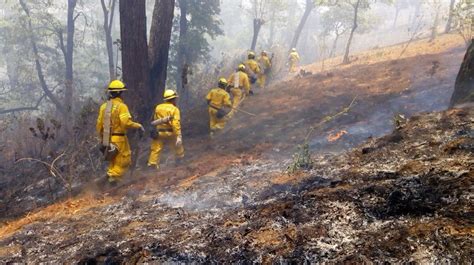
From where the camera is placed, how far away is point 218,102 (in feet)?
30.4

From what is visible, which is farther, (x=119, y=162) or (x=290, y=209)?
(x=119, y=162)

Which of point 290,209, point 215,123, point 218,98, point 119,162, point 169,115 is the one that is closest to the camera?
point 290,209

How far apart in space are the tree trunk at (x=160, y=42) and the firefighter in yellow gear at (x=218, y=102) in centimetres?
130

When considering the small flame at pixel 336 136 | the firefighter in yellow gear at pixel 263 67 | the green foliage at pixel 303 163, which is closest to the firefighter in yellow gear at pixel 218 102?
the small flame at pixel 336 136

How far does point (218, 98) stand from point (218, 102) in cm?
11

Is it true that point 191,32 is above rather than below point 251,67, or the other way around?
above

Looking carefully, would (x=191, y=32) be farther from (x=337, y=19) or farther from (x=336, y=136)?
(x=337, y=19)

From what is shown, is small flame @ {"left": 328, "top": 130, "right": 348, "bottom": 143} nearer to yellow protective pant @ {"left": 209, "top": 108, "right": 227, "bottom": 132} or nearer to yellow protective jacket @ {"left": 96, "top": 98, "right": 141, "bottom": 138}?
yellow protective pant @ {"left": 209, "top": 108, "right": 227, "bottom": 132}

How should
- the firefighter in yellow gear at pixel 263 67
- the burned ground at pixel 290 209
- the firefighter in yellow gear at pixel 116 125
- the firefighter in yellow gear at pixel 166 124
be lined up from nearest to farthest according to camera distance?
the burned ground at pixel 290 209 < the firefighter in yellow gear at pixel 116 125 < the firefighter in yellow gear at pixel 166 124 < the firefighter in yellow gear at pixel 263 67

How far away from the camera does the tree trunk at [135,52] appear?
26.6ft

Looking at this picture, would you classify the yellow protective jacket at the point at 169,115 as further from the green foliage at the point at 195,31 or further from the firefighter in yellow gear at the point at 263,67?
the green foliage at the point at 195,31

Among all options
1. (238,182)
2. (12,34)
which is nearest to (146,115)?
(238,182)

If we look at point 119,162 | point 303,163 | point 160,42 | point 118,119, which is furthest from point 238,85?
point 303,163

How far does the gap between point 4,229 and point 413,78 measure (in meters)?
10.1
